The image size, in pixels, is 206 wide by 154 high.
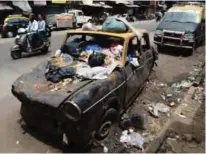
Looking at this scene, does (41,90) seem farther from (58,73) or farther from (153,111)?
(153,111)

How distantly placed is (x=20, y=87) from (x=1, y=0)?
2401 centimetres

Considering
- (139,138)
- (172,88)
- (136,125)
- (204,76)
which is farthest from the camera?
(204,76)

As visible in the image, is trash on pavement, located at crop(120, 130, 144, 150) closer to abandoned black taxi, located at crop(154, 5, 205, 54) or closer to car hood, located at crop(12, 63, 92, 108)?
car hood, located at crop(12, 63, 92, 108)

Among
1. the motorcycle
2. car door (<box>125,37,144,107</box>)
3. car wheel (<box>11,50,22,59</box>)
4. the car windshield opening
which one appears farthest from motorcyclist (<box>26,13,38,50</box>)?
car door (<box>125,37,144,107</box>)

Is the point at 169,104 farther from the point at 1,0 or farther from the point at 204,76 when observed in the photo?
the point at 1,0

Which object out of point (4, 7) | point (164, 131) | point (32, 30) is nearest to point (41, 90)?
point (164, 131)

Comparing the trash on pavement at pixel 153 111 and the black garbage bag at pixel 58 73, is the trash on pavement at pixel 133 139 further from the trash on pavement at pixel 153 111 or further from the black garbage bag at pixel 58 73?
the black garbage bag at pixel 58 73

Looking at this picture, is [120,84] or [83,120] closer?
[83,120]

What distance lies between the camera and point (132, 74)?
6.17m

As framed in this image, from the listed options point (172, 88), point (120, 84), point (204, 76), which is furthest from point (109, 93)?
point (204, 76)

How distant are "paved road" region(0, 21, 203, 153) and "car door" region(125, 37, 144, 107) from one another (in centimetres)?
202

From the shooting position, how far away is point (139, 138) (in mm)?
5258

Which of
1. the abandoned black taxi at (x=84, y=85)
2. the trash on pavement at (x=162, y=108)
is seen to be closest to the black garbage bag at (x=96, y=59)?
the abandoned black taxi at (x=84, y=85)

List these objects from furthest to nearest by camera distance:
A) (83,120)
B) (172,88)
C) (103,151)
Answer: (172,88), (103,151), (83,120)
